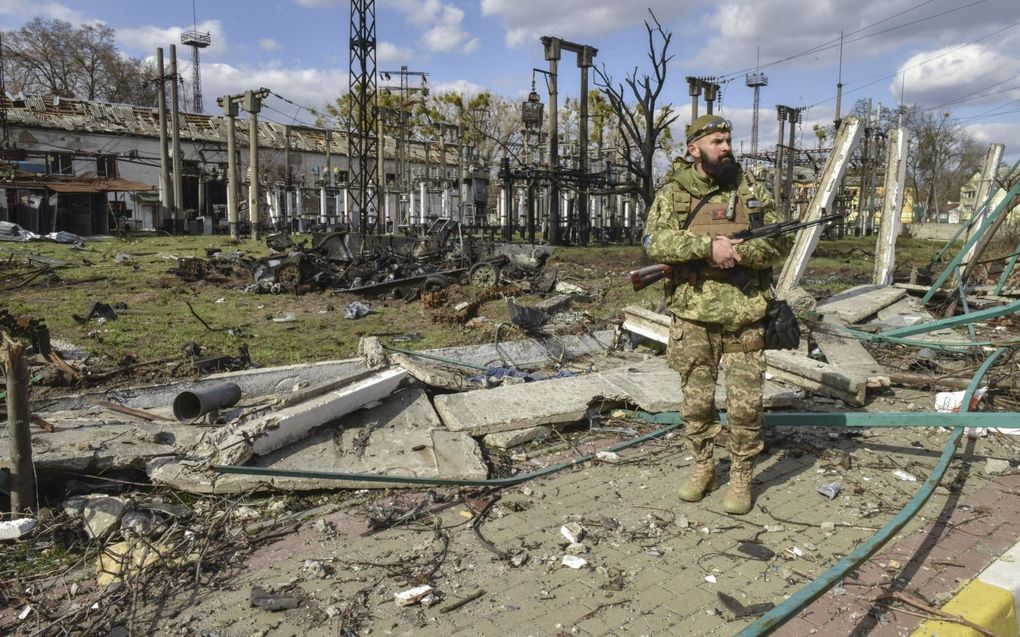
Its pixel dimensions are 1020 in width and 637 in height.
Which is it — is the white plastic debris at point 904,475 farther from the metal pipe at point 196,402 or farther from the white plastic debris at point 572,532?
the metal pipe at point 196,402

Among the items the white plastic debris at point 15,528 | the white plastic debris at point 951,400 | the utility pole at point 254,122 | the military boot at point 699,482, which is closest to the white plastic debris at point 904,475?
the military boot at point 699,482

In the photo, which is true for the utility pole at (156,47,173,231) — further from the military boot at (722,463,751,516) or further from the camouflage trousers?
the military boot at (722,463,751,516)

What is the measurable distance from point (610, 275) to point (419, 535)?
12.8 m

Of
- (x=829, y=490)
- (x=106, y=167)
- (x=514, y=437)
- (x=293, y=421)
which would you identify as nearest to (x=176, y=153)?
(x=106, y=167)

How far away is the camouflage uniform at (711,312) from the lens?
364 centimetres

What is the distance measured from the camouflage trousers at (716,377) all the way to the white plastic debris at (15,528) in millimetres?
3501

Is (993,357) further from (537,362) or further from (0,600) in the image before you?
(0,600)

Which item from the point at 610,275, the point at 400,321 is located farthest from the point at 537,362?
the point at 610,275

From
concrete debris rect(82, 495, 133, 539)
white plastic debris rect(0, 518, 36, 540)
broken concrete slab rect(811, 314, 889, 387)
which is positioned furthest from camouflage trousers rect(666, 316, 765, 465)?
white plastic debris rect(0, 518, 36, 540)

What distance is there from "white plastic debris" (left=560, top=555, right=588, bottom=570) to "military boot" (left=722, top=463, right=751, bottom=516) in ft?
3.15

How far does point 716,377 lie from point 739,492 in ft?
2.05

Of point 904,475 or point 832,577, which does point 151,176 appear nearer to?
point 904,475

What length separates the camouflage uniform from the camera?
3.64 m

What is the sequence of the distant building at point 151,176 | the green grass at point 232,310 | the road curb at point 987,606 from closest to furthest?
the road curb at point 987,606 → the green grass at point 232,310 → the distant building at point 151,176
